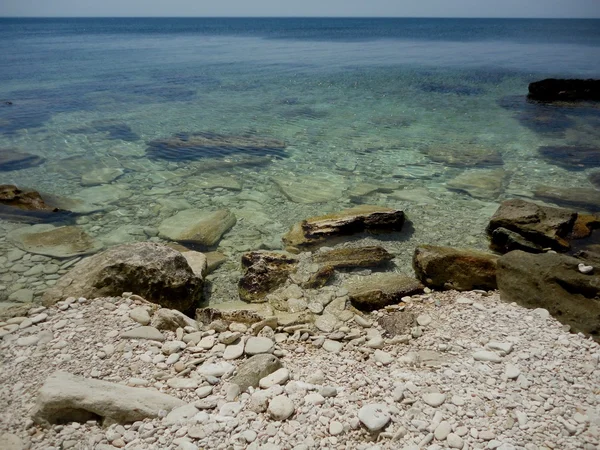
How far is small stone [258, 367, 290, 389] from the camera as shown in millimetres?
3660

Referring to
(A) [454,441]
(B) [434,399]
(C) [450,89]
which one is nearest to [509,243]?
(B) [434,399]

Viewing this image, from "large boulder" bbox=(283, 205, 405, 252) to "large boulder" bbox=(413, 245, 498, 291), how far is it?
1.59 meters

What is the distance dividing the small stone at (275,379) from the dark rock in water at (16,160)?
35.7ft

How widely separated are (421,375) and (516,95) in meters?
21.9

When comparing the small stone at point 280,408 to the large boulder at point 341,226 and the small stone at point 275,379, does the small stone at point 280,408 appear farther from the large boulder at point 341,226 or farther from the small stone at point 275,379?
the large boulder at point 341,226

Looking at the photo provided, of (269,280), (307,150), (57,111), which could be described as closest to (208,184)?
(307,150)

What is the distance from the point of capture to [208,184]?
10.1 metres

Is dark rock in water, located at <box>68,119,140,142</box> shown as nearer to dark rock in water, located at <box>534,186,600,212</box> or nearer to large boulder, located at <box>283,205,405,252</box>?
large boulder, located at <box>283,205,405,252</box>

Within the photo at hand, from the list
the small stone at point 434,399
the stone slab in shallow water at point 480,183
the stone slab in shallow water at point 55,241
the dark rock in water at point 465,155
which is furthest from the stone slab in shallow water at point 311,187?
the small stone at point 434,399

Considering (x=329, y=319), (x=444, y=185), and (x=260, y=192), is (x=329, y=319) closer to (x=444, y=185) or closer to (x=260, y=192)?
(x=260, y=192)

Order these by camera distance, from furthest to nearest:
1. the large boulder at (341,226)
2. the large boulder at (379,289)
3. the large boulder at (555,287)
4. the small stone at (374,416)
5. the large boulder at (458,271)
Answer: the large boulder at (341,226), the large boulder at (458,271), the large boulder at (379,289), the large boulder at (555,287), the small stone at (374,416)

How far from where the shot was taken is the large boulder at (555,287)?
462 centimetres

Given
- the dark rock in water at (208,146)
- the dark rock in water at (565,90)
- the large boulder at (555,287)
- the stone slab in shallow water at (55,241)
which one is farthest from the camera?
the dark rock in water at (565,90)

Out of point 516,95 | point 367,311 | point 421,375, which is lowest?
point 367,311
